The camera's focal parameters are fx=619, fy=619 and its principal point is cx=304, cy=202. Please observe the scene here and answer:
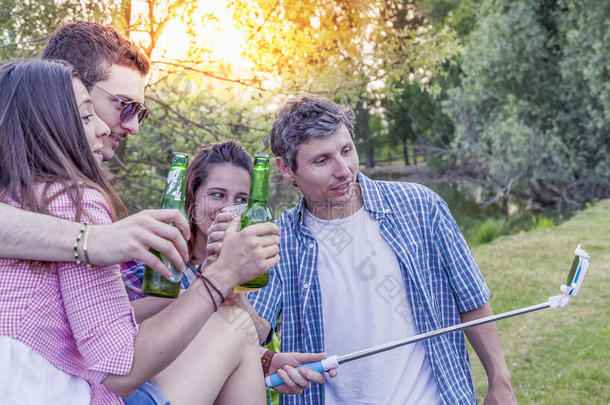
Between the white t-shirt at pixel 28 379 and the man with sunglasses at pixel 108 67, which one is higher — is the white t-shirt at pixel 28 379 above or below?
below

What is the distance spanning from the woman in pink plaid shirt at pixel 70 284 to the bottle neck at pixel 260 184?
1.43 feet

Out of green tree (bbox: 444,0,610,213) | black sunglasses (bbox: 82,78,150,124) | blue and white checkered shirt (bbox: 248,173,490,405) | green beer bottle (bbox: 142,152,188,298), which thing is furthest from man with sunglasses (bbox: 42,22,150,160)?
green tree (bbox: 444,0,610,213)

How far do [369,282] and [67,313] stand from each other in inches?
58.2

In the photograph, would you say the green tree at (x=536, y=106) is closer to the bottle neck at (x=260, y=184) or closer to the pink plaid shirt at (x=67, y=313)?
the bottle neck at (x=260, y=184)

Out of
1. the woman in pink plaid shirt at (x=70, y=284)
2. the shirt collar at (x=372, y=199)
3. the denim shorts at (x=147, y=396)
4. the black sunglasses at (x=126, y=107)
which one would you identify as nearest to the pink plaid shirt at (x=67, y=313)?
the woman in pink plaid shirt at (x=70, y=284)

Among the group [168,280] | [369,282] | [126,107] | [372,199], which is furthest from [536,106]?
[168,280]

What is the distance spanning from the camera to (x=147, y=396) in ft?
5.61

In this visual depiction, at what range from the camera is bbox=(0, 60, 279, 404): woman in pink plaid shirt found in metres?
1.47

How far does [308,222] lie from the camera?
2.92 m

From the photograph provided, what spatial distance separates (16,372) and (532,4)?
16.4m

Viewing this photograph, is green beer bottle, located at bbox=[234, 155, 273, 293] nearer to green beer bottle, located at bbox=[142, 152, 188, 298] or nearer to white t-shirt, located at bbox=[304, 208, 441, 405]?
green beer bottle, located at bbox=[142, 152, 188, 298]

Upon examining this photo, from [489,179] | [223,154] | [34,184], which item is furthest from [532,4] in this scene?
[34,184]

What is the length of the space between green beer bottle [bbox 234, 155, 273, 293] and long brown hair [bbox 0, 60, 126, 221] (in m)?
0.62

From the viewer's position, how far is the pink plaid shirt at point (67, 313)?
4.81ft
